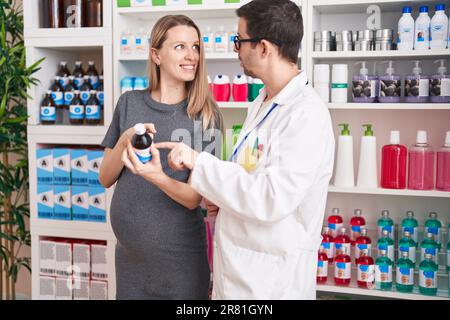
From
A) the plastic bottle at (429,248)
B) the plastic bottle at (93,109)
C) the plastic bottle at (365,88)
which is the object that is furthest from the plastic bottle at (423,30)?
the plastic bottle at (93,109)

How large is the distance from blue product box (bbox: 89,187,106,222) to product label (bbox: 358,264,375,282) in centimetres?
148

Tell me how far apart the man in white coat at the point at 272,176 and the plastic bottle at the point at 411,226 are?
51.5 inches

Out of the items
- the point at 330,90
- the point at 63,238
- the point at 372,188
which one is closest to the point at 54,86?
the point at 63,238

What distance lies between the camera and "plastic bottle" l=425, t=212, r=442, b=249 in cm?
275

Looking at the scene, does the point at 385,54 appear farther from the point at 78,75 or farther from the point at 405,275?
the point at 78,75

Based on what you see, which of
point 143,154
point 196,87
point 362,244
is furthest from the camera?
point 362,244

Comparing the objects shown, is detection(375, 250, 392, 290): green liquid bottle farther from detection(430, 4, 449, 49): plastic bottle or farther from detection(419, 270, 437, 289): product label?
detection(430, 4, 449, 49): plastic bottle

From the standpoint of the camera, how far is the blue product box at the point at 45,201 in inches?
123

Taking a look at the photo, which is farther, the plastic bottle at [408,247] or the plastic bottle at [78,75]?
the plastic bottle at [78,75]

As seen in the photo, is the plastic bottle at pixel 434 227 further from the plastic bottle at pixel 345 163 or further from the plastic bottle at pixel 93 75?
the plastic bottle at pixel 93 75

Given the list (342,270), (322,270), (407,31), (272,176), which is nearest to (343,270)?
(342,270)

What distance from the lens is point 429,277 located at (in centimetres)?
261

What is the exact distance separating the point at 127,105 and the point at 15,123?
1.55m

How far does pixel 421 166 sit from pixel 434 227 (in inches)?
13.3
